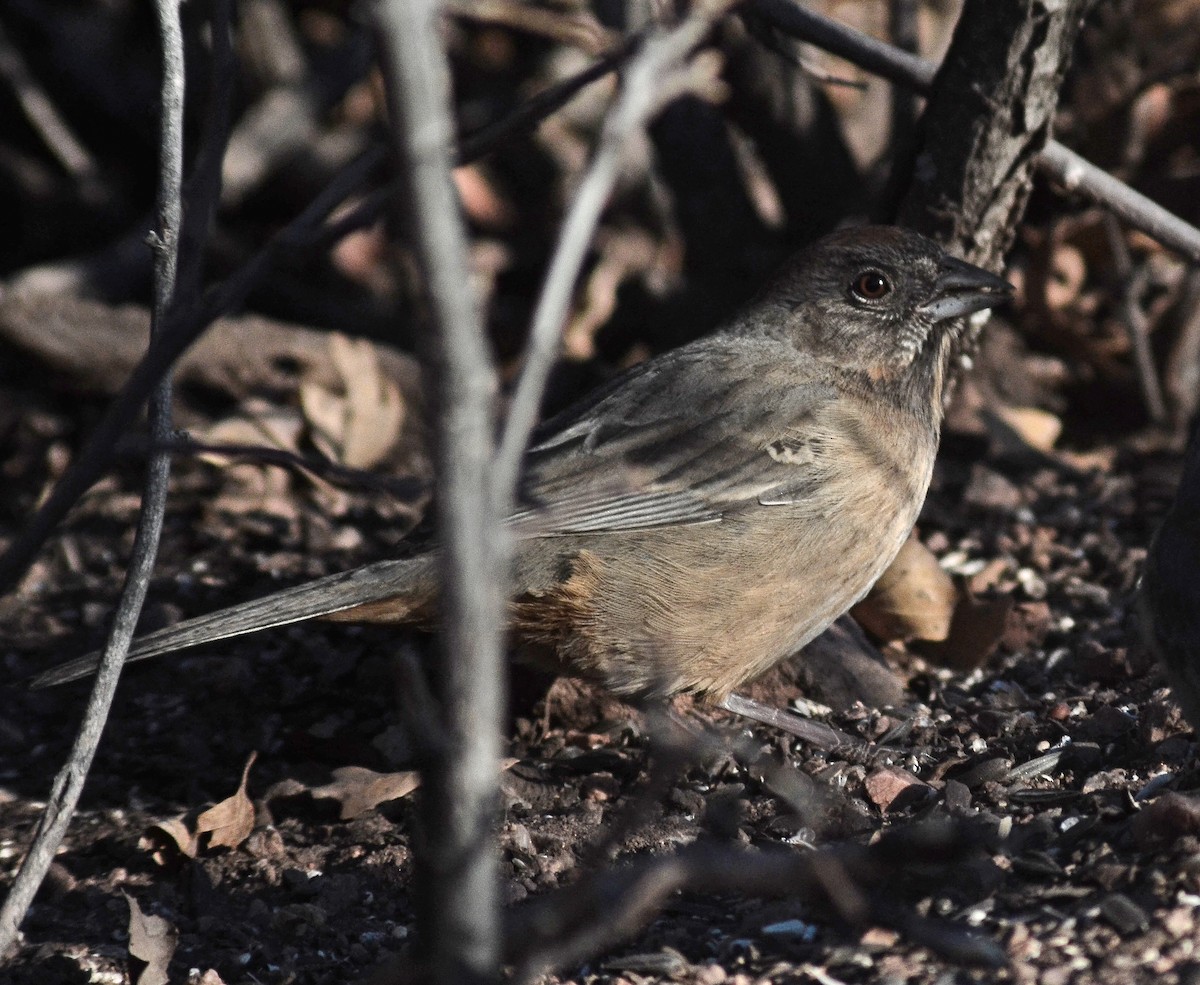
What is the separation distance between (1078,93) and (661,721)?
3.42 m

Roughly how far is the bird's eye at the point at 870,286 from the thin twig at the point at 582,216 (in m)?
2.86

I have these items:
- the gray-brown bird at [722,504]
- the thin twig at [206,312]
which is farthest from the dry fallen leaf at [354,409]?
the thin twig at [206,312]

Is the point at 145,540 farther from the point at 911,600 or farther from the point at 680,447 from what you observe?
the point at 911,600

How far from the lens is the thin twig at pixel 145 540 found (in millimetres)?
3139

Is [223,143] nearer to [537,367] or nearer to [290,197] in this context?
[537,367]

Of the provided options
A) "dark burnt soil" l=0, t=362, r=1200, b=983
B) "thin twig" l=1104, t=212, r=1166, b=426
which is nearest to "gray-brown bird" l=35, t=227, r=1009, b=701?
"dark burnt soil" l=0, t=362, r=1200, b=983

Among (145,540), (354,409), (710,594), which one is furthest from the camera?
(354,409)

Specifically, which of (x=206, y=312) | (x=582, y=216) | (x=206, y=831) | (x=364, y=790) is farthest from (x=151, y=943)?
(x=582, y=216)

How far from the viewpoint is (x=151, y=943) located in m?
3.53

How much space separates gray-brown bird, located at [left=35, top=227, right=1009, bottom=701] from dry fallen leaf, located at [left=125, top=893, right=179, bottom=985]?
2.25ft

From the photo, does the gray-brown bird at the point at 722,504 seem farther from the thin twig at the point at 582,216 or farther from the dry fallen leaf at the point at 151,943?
the thin twig at the point at 582,216

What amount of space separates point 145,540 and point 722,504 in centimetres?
177

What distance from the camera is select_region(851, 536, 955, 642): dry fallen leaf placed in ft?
16.2

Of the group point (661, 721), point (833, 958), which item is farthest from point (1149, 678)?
point (833, 958)
